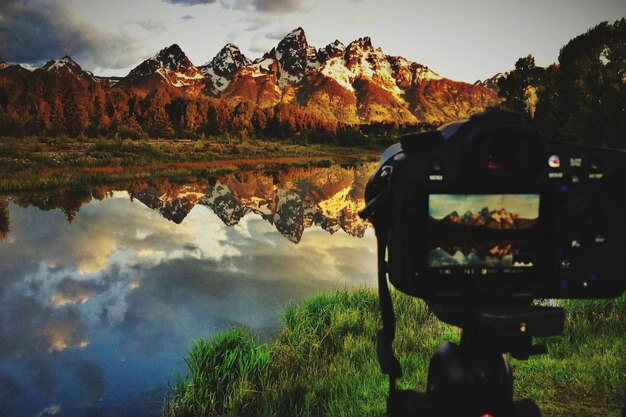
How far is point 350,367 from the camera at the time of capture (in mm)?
5117

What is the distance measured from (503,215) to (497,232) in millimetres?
76

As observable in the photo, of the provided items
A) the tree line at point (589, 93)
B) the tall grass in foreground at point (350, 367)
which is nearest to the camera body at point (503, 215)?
the tall grass in foreground at point (350, 367)

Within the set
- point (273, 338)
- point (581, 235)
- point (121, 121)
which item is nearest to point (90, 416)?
point (273, 338)

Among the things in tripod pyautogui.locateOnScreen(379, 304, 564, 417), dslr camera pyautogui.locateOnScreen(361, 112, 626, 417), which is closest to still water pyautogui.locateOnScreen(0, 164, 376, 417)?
tripod pyautogui.locateOnScreen(379, 304, 564, 417)

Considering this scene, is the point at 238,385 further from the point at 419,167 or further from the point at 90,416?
the point at 419,167

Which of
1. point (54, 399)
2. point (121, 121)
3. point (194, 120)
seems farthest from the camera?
point (194, 120)

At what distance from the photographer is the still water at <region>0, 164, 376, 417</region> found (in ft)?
19.2

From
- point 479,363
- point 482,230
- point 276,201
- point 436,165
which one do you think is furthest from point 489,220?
point 276,201

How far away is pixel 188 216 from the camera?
57.5ft

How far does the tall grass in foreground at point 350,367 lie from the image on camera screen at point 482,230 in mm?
2451

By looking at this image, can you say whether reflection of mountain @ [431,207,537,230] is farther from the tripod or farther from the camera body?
the tripod

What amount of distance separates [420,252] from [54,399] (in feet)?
17.8

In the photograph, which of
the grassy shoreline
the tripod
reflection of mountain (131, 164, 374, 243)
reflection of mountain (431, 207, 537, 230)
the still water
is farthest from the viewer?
the grassy shoreline

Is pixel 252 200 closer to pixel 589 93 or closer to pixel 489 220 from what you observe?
pixel 489 220
